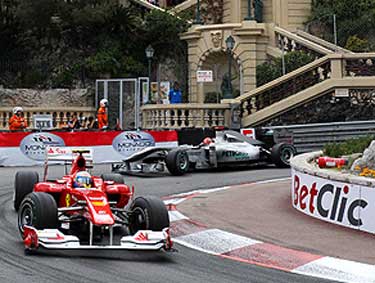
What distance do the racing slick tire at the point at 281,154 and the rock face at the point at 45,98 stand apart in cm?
1509

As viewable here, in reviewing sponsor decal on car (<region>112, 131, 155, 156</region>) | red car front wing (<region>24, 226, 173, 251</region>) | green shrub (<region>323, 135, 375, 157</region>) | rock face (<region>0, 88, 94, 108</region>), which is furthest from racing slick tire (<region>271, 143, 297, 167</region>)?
rock face (<region>0, 88, 94, 108</region>)

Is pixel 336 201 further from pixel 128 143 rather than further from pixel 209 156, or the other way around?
pixel 128 143

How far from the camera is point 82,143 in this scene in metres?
25.8

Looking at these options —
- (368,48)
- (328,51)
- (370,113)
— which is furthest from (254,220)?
(368,48)

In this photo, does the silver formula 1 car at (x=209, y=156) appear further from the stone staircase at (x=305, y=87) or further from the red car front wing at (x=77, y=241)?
the red car front wing at (x=77, y=241)

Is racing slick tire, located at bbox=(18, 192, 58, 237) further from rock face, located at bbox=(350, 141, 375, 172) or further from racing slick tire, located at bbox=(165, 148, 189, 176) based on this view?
racing slick tire, located at bbox=(165, 148, 189, 176)

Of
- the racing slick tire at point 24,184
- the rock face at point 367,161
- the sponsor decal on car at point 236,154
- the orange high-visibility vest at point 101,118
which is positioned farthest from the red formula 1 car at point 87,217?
the orange high-visibility vest at point 101,118

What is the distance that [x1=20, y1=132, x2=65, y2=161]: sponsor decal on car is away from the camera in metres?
25.3

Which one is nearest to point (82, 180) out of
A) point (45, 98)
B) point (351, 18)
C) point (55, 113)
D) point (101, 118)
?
point (101, 118)

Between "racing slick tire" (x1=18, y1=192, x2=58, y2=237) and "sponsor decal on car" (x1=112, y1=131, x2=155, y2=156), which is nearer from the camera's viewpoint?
"racing slick tire" (x1=18, y1=192, x2=58, y2=237)

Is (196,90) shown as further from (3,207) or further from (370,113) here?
(3,207)

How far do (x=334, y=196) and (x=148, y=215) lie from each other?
3290 mm

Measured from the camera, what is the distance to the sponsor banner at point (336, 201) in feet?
38.8

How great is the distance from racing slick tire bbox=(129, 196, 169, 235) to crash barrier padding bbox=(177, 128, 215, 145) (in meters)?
15.1
